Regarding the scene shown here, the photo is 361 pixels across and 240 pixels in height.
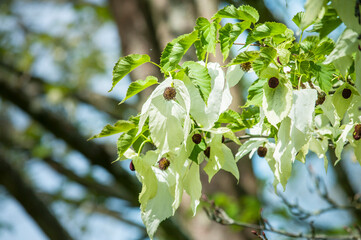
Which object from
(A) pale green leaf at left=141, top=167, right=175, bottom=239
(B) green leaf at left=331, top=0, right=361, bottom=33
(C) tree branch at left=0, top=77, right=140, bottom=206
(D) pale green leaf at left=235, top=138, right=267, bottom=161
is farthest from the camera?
(C) tree branch at left=0, top=77, right=140, bottom=206

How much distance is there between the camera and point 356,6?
61cm

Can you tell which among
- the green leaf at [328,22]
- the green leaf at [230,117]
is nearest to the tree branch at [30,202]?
the green leaf at [230,117]

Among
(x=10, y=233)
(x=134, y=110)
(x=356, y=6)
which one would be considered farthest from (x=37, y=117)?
(x=356, y=6)

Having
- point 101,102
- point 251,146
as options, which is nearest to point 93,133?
point 101,102

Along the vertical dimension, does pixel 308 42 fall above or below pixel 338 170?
above

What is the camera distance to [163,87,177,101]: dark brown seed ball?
2.49 ft

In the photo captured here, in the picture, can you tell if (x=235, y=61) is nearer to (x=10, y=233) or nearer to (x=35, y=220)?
(x=35, y=220)

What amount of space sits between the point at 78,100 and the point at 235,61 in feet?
11.2

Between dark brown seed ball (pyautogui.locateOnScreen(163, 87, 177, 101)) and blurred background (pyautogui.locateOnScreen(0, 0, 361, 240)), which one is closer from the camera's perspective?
dark brown seed ball (pyautogui.locateOnScreen(163, 87, 177, 101))

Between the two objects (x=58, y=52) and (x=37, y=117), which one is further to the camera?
(x=58, y=52)

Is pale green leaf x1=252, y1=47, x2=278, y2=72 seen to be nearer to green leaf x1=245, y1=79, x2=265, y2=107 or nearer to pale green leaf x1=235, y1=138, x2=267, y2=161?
green leaf x1=245, y1=79, x2=265, y2=107

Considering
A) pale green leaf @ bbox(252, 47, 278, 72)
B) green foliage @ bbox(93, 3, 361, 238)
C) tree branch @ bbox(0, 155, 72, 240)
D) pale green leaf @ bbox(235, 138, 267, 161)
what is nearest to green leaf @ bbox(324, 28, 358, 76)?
green foliage @ bbox(93, 3, 361, 238)

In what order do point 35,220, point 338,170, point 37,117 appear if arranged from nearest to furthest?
point 35,220 < point 37,117 < point 338,170

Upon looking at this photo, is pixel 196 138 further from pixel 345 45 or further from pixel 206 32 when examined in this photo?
pixel 345 45
